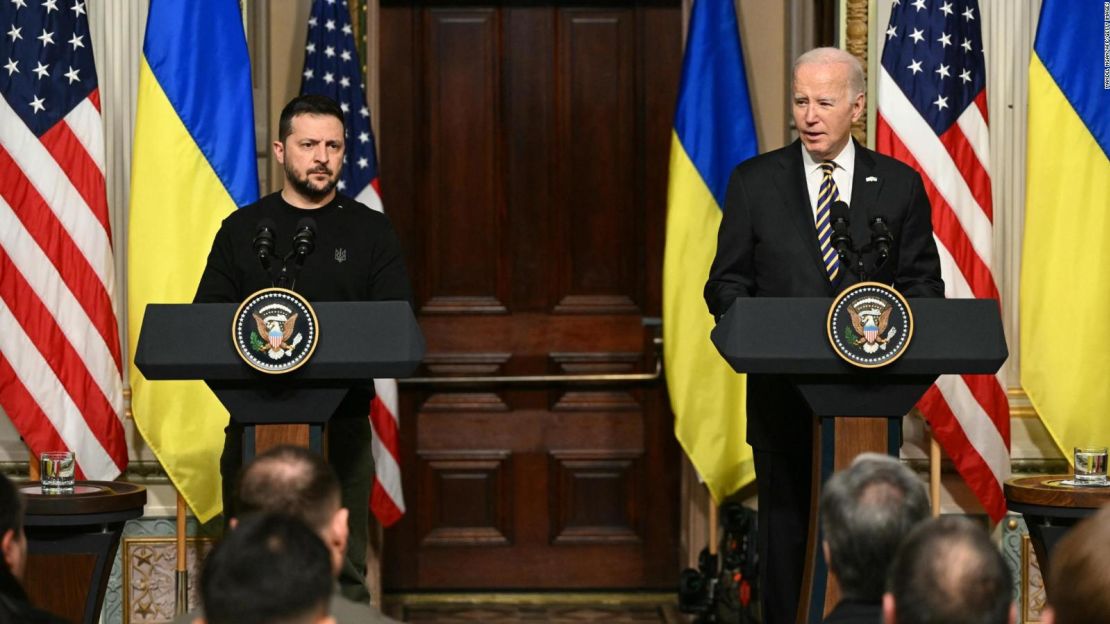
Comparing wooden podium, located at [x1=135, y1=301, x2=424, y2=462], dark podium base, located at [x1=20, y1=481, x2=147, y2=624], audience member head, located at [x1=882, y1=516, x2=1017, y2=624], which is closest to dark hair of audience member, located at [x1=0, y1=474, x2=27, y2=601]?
wooden podium, located at [x1=135, y1=301, x2=424, y2=462]

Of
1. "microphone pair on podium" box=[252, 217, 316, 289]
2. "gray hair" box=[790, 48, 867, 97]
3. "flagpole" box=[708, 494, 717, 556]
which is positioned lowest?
"flagpole" box=[708, 494, 717, 556]

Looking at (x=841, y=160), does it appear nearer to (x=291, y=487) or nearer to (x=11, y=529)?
(x=291, y=487)

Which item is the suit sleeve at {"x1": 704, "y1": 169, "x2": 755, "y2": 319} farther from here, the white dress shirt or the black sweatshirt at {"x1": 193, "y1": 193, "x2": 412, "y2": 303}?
the black sweatshirt at {"x1": 193, "y1": 193, "x2": 412, "y2": 303}

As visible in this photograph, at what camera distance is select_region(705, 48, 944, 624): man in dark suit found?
446cm

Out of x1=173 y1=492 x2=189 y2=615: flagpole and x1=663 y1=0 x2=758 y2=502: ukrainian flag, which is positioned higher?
x1=663 y1=0 x2=758 y2=502: ukrainian flag

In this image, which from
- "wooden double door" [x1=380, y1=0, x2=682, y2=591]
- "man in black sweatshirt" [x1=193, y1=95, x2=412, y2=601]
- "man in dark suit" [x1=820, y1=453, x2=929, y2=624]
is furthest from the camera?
"wooden double door" [x1=380, y1=0, x2=682, y2=591]

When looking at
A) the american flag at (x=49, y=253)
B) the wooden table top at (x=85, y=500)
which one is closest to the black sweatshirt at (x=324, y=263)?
the wooden table top at (x=85, y=500)

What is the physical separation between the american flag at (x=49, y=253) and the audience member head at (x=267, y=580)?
11.5ft

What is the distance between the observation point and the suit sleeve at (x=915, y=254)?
452 centimetres

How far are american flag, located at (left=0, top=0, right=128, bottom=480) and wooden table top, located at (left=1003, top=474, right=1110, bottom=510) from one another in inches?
121

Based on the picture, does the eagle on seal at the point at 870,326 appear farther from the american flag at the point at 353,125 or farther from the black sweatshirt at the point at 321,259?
the american flag at the point at 353,125

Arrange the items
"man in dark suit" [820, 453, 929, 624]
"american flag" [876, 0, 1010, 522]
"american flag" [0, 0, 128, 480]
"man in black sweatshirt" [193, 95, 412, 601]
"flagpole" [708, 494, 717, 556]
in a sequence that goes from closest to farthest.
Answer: "man in dark suit" [820, 453, 929, 624] → "man in black sweatshirt" [193, 95, 412, 601] → "american flag" [0, 0, 128, 480] → "american flag" [876, 0, 1010, 522] → "flagpole" [708, 494, 717, 556]

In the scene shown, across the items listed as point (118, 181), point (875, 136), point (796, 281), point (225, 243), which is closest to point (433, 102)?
point (118, 181)

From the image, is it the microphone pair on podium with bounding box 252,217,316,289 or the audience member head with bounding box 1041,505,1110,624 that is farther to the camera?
the microphone pair on podium with bounding box 252,217,316,289
